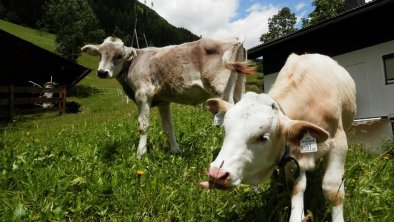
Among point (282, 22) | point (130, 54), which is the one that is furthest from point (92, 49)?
point (282, 22)

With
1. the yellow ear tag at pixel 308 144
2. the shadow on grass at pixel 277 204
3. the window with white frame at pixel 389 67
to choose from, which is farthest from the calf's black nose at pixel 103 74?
the window with white frame at pixel 389 67

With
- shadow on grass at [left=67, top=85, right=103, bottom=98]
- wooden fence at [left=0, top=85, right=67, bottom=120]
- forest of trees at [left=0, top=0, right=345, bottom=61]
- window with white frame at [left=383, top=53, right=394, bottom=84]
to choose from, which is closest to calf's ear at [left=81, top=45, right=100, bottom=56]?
window with white frame at [left=383, top=53, right=394, bottom=84]

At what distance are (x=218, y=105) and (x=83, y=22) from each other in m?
43.5

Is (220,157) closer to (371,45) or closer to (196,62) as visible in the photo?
(196,62)

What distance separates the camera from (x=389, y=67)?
13.4 m

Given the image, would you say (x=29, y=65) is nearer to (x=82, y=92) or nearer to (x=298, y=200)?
(x=82, y=92)

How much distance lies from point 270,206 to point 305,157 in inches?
33.3

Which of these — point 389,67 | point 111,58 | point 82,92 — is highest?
point 82,92

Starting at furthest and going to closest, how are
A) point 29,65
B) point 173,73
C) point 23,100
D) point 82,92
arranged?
point 82,92
point 29,65
point 23,100
point 173,73

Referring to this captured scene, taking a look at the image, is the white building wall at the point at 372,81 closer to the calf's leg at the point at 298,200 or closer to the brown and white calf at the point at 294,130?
the brown and white calf at the point at 294,130

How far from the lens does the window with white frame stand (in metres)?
13.3

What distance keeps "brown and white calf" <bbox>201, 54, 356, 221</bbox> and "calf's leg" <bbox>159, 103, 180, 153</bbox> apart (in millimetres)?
2837

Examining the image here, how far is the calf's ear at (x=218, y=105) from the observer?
3.88 metres

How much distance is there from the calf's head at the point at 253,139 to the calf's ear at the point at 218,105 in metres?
0.34
